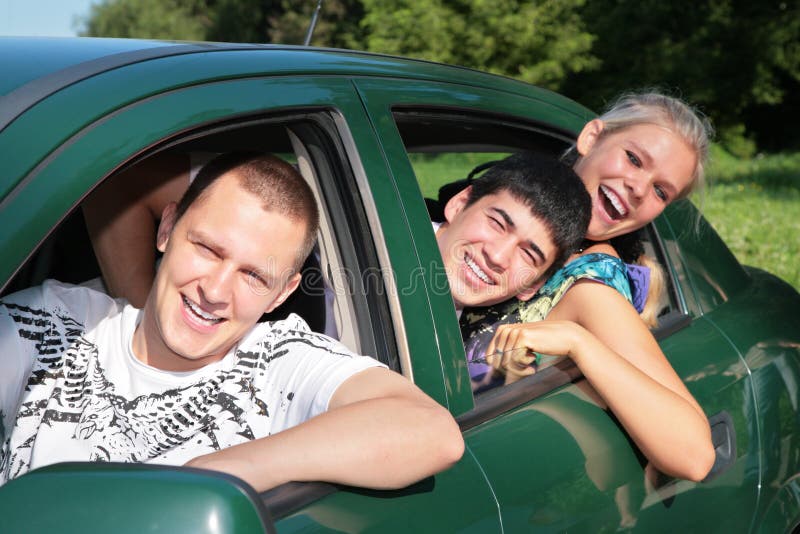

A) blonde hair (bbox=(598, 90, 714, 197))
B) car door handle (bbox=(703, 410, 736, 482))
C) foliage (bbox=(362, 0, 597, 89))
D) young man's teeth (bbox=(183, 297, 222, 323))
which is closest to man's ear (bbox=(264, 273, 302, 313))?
young man's teeth (bbox=(183, 297, 222, 323))

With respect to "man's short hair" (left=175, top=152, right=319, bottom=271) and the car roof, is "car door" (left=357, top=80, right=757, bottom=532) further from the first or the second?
"man's short hair" (left=175, top=152, right=319, bottom=271)

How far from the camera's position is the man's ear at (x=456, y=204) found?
2.57 meters

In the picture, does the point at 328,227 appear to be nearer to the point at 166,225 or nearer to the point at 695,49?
the point at 166,225

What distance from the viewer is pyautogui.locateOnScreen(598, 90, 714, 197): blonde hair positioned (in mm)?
2826

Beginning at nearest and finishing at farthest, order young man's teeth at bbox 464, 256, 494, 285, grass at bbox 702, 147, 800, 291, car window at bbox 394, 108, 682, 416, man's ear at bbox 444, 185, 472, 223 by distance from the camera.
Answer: car window at bbox 394, 108, 682, 416 < young man's teeth at bbox 464, 256, 494, 285 < man's ear at bbox 444, 185, 472, 223 < grass at bbox 702, 147, 800, 291

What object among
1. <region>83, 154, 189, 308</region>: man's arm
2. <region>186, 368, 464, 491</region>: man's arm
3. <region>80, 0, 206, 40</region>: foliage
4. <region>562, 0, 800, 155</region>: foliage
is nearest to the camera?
<region>186, 368, 464, 491</region>: man's arm

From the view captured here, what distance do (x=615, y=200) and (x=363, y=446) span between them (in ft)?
4.67

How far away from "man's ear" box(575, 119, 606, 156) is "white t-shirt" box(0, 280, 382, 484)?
106cm

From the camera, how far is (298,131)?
71.4 inches

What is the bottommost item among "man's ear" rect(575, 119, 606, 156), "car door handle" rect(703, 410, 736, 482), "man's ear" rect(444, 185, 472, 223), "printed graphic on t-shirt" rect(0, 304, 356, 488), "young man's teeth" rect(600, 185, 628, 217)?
"car door handle" rect(703, 410, 736, 482)

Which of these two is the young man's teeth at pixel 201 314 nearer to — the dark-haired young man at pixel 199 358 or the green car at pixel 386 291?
the dark-haired young man at pixel 199 358

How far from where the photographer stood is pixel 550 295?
2395 millimetres

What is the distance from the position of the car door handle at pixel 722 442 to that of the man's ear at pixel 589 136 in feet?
2.58

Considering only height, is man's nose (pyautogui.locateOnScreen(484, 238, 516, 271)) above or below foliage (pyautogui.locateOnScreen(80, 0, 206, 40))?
below
